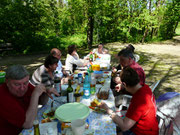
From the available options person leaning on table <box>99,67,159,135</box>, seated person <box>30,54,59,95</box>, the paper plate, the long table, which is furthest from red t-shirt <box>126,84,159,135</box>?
seated person <box>30,54,59,95</box>

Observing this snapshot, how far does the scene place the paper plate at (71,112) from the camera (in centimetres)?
147

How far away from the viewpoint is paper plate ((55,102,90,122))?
1468 mm

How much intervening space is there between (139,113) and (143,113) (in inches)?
2.7

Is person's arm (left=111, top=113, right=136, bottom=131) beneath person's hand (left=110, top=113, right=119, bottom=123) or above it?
beneath

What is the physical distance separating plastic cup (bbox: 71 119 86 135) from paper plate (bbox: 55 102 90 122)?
156mm

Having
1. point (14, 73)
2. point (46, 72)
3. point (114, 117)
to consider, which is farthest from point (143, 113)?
point (46, 72)

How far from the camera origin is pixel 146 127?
5.56 ft

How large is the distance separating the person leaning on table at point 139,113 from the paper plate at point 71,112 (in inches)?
11.8

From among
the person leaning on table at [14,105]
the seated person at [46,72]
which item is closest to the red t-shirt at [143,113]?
the person leaning on table at [14,105]

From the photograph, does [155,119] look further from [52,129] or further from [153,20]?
[153,20]

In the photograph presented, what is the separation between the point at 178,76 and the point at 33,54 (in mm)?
9251

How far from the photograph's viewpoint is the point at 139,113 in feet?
5.19

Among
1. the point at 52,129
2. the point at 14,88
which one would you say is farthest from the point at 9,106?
the point at 52,129

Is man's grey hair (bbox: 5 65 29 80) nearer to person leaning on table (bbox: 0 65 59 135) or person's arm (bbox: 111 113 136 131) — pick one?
person leaning on table (bbox: 0 65 59 135)
